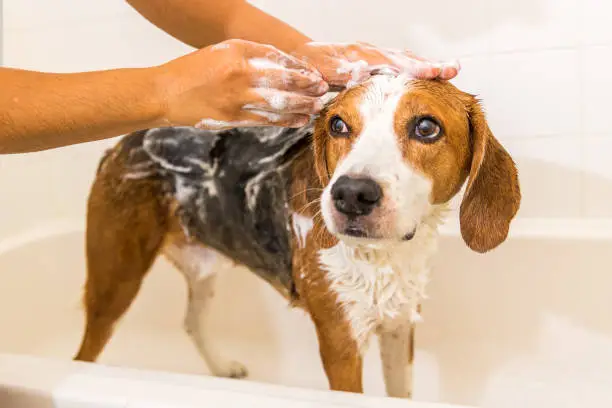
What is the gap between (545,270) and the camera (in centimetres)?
161

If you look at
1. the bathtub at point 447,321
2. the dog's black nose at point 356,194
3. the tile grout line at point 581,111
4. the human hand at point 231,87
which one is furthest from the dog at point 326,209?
the tile grout line at point 581,111

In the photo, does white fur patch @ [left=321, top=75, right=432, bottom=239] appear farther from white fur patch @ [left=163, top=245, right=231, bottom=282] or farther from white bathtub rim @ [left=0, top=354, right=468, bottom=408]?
white fur patch @ [left=163, top=245, right=231, bottom=282]

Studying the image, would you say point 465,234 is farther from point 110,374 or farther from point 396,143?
point 110,374

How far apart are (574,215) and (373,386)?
71cm

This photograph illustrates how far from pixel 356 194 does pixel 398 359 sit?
59 centimetres

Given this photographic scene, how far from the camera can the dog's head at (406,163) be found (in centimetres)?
90

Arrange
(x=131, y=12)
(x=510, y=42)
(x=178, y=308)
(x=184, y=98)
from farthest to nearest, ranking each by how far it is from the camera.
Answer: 1. (x=178, y=308)
2. (x=131, y=12)
3. (x=510, y=42)
4. (x=184, y=98)

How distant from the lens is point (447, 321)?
173cm

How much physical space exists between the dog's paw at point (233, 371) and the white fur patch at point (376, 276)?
627 mm

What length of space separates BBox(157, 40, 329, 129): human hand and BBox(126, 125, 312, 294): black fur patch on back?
0.30 m

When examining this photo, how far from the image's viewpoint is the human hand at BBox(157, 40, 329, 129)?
3.03 ft

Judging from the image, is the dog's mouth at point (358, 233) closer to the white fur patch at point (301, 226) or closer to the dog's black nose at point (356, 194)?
the dog's black nose at point (356, 194)

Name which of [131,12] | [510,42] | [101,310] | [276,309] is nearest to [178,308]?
[276,309]

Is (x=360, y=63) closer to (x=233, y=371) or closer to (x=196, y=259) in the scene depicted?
(x=196, y=259)
